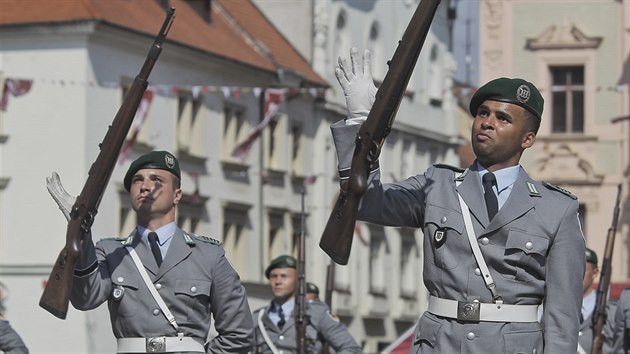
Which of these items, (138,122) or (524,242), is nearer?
(524,242)

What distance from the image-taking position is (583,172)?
5031 cm

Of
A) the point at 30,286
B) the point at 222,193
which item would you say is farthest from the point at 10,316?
the point at 222,193

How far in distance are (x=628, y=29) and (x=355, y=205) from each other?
42103mm

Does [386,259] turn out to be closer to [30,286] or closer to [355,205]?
[30,286]

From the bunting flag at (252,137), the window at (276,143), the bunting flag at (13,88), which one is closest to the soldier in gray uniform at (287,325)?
the bunting flag at (13,88)

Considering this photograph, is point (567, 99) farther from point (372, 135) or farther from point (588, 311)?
point (372, 135)

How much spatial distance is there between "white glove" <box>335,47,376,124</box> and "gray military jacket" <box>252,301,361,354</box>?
9947mm

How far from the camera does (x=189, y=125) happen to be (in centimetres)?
4338

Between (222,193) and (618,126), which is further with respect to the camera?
(618,126)

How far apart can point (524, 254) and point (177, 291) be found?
2.35 m

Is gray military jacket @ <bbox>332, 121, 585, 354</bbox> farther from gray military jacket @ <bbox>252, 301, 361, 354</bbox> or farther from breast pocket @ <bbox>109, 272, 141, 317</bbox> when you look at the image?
gray military jacket @ <bbox>252, 301, 361, 354</bbox>

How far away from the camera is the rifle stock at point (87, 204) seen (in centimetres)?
1000

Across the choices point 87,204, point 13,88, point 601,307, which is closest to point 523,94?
point 87,204

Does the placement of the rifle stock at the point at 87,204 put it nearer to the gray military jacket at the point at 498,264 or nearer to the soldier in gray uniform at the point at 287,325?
the gray military jacket at the point at 498,264
